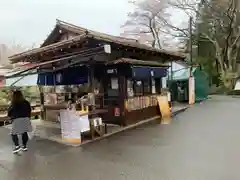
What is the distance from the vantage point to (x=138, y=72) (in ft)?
36.6

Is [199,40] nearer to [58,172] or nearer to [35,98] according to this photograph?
[35,98]

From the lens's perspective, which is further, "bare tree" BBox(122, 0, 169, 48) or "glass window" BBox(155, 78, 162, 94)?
"bare tree" BBox(122, 0, 169, 48)

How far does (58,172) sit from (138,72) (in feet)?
19.4

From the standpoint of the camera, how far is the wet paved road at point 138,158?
582cm

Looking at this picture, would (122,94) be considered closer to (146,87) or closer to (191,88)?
(146,87)

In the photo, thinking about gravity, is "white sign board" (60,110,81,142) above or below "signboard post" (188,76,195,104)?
below

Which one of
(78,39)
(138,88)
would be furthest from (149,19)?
(78,39)

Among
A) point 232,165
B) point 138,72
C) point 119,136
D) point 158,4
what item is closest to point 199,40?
point 158,4

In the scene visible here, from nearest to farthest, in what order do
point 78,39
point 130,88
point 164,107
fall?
point 78,39 < point 130,88 < point 164,107

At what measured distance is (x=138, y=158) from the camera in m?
6.91

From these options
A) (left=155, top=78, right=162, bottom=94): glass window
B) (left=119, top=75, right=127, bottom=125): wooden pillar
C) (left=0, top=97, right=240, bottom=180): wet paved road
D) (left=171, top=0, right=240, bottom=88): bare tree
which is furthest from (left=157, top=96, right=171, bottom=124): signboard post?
(left=171, top=0, right=240, bottom=88): bare tree

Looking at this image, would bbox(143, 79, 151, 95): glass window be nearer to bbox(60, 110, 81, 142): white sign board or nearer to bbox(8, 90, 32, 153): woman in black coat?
bbox(60, 110, 81, 142): white sign board

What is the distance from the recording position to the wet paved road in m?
5.82

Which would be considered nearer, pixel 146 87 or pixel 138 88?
pixel 138 88
